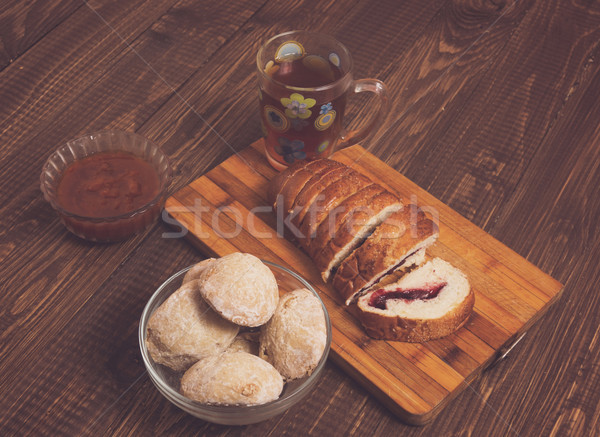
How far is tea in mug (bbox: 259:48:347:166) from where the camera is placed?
93.1 inches

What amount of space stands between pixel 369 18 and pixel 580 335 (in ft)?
5.89

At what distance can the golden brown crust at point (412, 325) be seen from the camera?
2.09 metres

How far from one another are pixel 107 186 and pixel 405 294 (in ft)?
3.60

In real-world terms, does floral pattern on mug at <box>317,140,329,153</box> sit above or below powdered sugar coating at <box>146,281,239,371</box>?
below

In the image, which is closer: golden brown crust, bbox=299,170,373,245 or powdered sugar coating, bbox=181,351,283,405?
powdered sugar coating, bbox=181,351,283,405

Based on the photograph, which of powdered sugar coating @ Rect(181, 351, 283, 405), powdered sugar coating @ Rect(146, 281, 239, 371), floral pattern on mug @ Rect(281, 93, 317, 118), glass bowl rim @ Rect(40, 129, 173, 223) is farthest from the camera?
floral pattern on mug @ Rect(281, 93, 317, 118)

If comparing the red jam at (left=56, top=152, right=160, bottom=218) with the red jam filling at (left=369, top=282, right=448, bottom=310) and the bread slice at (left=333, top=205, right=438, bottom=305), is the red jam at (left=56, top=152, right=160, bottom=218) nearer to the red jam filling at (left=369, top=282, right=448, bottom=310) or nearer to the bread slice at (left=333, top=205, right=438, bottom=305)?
the bread slice at (left=333, top=205, right=438, bottom=305)

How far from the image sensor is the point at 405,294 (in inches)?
87.0

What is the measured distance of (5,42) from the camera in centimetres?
301

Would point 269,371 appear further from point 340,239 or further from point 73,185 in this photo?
point 73,185

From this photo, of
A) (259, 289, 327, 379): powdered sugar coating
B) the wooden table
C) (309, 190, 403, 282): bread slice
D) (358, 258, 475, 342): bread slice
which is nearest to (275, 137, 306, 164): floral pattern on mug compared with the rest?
the wooden table

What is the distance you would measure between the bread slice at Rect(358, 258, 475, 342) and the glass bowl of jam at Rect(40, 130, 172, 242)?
832 millimetres

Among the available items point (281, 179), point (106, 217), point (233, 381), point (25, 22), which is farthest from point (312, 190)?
point (25, 22)

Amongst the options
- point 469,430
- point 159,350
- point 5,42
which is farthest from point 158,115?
point 469,430
